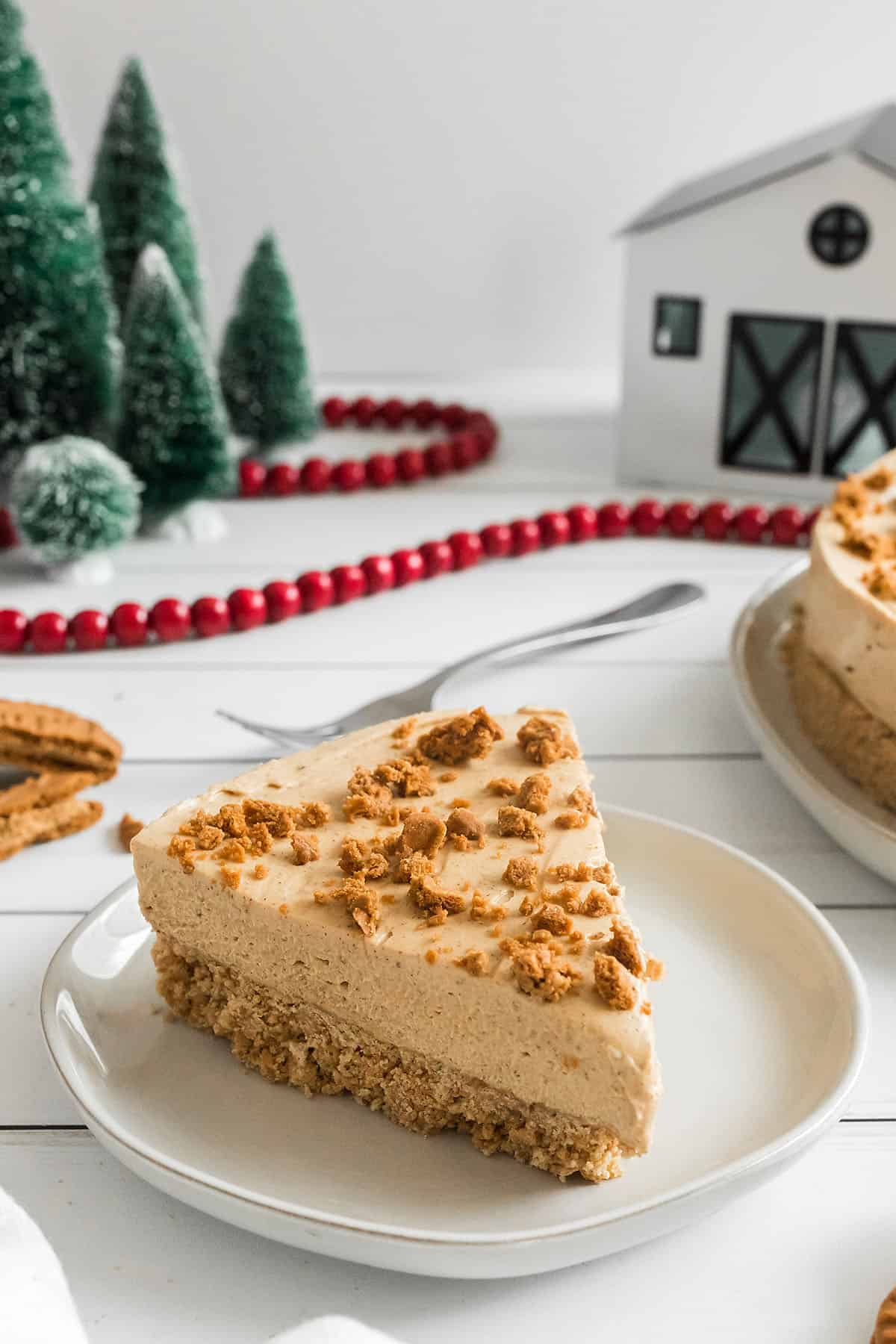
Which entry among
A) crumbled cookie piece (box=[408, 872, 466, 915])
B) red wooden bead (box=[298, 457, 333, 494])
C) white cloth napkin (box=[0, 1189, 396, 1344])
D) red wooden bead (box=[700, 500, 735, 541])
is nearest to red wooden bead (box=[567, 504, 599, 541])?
red wooden bead (box=[700, 500, 735, 541])

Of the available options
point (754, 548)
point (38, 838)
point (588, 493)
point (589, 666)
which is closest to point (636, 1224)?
point (38, 838)

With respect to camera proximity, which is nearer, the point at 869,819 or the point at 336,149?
the point at 869,819

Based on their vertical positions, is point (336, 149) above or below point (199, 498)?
above

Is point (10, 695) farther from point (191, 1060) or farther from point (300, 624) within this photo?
point (191, 1060)

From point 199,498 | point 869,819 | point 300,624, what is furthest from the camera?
point 199,498

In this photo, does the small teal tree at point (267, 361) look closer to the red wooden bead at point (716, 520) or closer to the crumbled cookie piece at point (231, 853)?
the red wooden bead at point (716, 520)

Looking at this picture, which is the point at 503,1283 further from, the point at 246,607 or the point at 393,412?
the point at 393,412

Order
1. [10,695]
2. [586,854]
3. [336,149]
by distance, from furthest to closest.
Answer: [336,149]
[10,695]
[586,854]

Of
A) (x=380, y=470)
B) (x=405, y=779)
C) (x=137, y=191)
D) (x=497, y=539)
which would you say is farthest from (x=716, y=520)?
(x=405, y=779)
